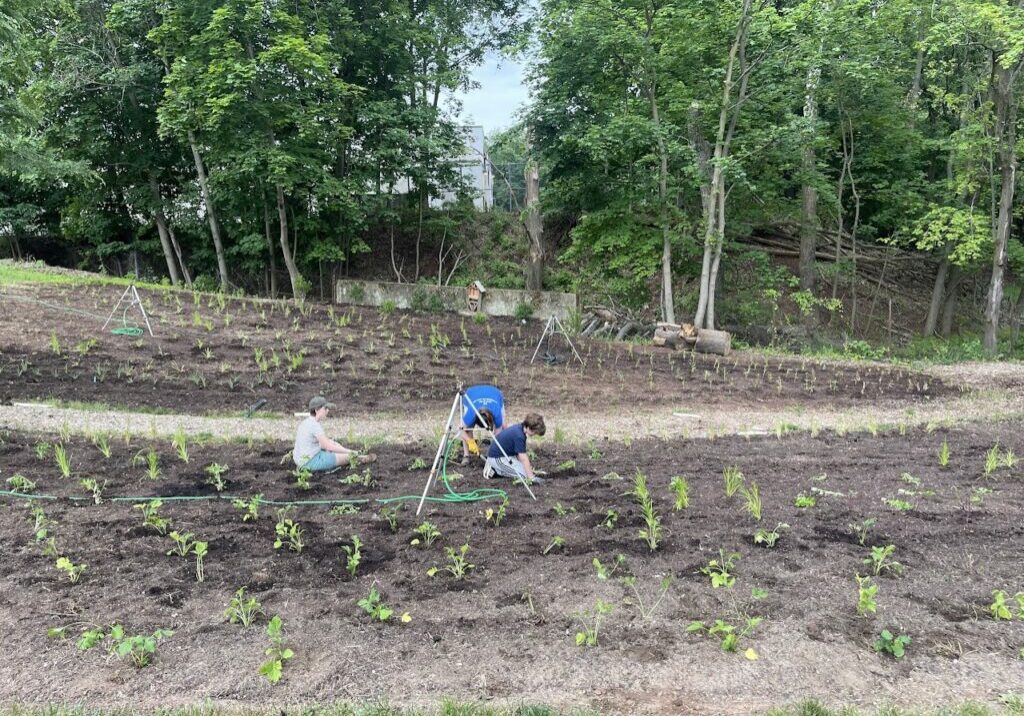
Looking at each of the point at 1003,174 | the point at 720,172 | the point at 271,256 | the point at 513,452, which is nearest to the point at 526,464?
the point at 513,452

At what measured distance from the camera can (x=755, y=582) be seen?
3.71m

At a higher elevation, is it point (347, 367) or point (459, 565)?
point (347, 367)

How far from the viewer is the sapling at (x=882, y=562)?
3.78m

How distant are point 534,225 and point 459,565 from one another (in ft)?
49.1

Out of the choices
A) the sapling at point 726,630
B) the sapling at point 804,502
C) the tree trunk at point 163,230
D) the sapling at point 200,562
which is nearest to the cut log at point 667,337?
the sapling at point 804,502

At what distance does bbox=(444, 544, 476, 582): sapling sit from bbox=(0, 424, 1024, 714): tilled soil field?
5 cm

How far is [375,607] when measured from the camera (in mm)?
3486

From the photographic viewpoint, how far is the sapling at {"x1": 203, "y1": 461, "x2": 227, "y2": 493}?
525 centimetres

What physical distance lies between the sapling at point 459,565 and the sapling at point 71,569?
6.41ft

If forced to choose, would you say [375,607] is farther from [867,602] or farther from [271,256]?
[271,256]

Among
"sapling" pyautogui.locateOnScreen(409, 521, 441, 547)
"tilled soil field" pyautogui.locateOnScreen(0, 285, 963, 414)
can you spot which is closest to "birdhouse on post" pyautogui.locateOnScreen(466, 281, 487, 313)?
"tilled soil field" pyautogui.locateOnScreen(0, 285, 963, 414)

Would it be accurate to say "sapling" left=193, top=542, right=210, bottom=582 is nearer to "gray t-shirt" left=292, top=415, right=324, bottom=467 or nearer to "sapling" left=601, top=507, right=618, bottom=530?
"gray t-shirt" left=292, top=415, right=324, bottom=467

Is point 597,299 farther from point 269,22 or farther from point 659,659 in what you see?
point 659,659

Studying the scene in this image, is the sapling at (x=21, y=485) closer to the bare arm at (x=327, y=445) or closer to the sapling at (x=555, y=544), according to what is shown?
the bare arm at (x=327, y=445)
